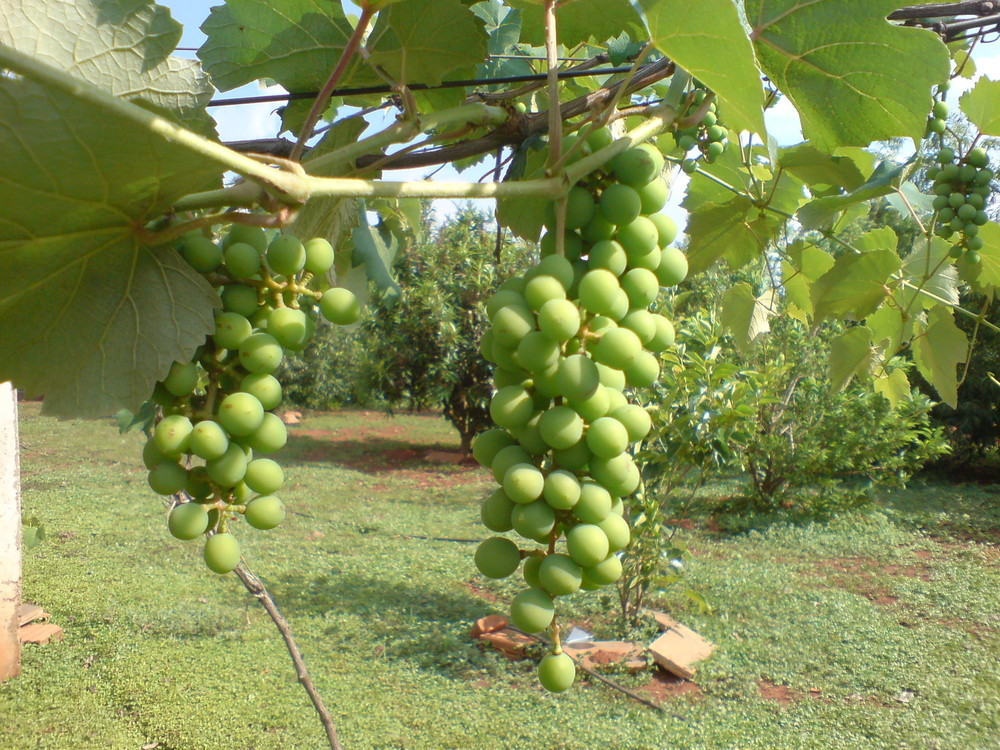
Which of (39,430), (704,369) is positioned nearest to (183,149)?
(704,369)

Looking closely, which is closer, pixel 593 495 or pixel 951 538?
pixel 593 495

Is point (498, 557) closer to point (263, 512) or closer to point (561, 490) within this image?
point (561, 490)

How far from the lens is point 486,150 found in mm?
966

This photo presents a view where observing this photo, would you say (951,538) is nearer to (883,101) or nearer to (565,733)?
(565,733)

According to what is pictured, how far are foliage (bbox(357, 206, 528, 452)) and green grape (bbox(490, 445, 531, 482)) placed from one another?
12.3m

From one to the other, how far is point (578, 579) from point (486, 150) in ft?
1.90

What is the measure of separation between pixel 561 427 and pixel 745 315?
146cm

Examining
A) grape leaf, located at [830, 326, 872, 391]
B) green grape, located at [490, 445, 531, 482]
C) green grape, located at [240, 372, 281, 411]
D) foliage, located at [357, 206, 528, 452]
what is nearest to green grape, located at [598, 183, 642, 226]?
green grape, located at [490, 445, 531, 482]

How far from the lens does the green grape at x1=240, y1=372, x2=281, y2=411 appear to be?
68 centimetres

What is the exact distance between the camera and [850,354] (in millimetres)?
1733

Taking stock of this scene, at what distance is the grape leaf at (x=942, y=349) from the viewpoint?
5.39 ft

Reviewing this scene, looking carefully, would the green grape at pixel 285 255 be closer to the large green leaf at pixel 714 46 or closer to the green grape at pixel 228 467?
the green grape at pixel 228 467

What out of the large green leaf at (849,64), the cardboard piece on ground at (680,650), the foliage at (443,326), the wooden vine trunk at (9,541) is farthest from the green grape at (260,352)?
the foliage at (443,326)

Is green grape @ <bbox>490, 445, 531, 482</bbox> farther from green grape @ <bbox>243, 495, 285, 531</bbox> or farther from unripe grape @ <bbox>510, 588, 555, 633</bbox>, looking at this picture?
green grape @ <bbox>243, 495, 285, 531</bbox>
